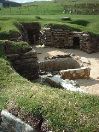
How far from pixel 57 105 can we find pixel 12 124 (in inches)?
62.3

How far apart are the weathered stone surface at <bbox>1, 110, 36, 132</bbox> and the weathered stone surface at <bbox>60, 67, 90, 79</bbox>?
41.0 feet

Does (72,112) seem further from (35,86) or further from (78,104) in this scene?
(35,86)

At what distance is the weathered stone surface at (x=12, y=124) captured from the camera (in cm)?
1165

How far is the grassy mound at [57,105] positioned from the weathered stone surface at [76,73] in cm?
1084

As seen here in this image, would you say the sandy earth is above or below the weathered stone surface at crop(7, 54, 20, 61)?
below

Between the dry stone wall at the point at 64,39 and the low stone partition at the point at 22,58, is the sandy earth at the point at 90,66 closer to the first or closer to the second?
the dry stone wall at the point at 64,39

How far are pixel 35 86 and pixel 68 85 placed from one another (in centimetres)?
618

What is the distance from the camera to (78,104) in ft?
38.5

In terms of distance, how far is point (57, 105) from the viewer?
11.8m

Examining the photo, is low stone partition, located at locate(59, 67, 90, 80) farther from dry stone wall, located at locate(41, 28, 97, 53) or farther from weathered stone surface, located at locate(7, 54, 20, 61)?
dry stone wall, located at locate(41, 28, 97, 53)

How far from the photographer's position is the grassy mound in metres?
11.0

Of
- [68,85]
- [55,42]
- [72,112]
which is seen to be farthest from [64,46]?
[72,112]

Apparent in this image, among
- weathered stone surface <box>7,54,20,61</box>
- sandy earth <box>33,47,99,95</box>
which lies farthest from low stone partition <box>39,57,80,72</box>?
weathered stone surface <box>7,54,20,61</box>

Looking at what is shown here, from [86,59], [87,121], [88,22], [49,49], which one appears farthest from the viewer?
[88,22]
